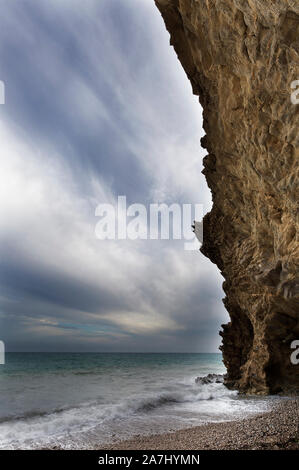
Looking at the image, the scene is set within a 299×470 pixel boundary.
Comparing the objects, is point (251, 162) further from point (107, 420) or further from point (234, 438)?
point (107, 420)

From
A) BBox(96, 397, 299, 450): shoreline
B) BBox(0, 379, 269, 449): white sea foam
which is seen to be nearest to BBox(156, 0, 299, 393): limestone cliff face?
BBox(0, 379, 269, 449): white sea foam

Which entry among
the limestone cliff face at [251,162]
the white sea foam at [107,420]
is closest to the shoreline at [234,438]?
the white sea foam at [107,420]

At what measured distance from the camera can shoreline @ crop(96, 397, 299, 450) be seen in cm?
473

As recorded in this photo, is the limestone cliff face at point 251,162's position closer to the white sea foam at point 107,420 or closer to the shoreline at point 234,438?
the white sea foam at point 107,420

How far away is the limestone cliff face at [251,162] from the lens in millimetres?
6430

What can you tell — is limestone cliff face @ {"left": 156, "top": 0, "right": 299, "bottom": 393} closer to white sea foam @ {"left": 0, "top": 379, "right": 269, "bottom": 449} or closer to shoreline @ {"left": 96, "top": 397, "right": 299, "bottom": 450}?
white sea foam @ {"left": 0, "top": 379, "right": 269, "bottom": 449}

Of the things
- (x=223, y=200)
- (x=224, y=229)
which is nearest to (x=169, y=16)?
(x=223, y=200)

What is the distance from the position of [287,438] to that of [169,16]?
14874 mm

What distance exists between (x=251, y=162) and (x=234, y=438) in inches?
307

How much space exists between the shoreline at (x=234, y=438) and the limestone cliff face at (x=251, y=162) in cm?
381

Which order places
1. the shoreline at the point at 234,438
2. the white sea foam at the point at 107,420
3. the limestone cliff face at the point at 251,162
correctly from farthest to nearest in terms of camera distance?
the white sea foam at the point at 107,420 < the limestone cliff face at the point at 251,162 < the shoreline at the point at 234,438

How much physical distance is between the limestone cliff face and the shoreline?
3.81 meters

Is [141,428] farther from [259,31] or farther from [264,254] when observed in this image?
[259,31]

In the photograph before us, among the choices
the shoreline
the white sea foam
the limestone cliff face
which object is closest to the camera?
the shoreline
